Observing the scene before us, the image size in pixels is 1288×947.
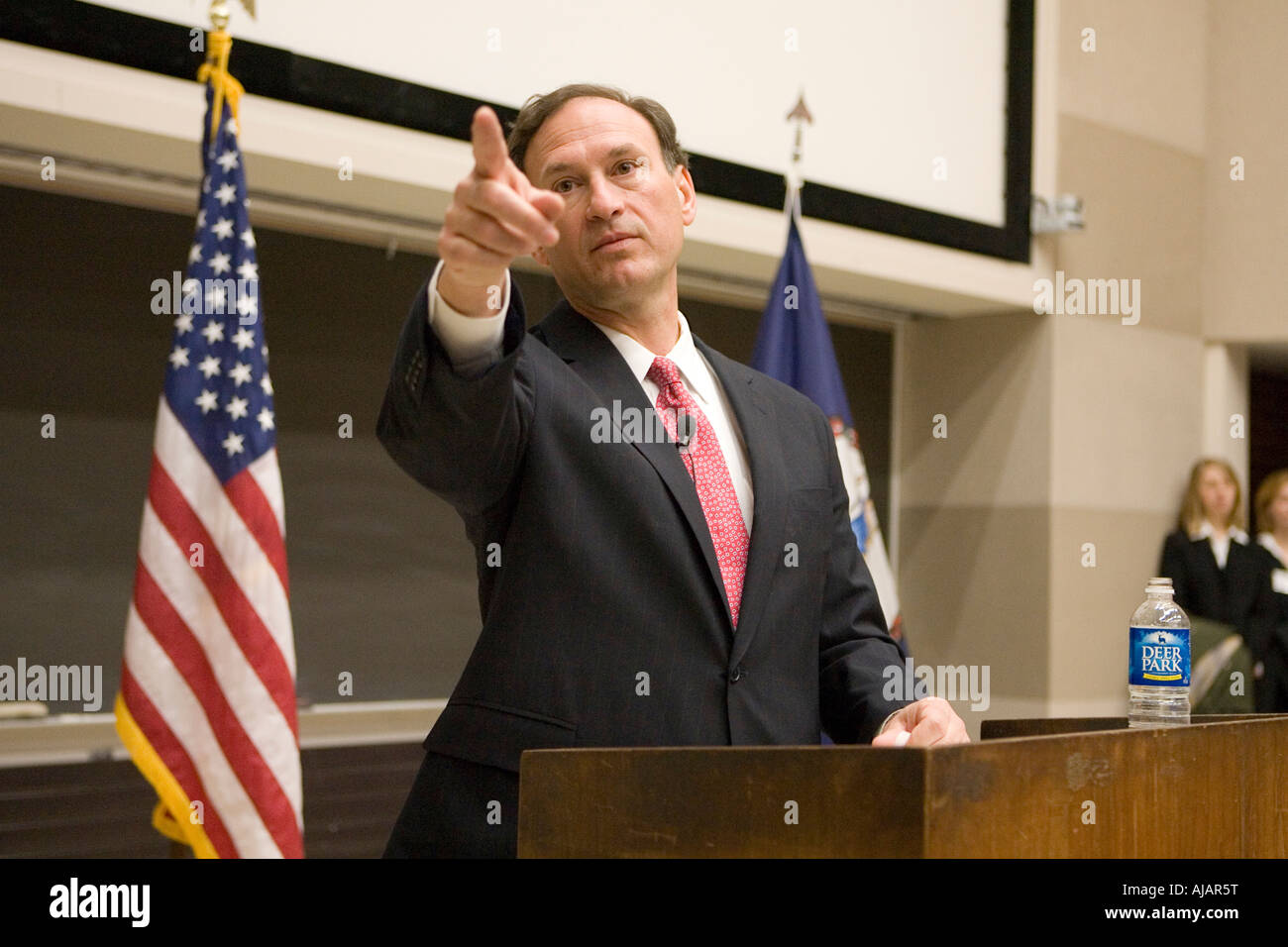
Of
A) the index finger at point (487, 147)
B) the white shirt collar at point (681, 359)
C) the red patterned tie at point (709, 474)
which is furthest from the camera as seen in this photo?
the white shirt collar at point (681, 359)

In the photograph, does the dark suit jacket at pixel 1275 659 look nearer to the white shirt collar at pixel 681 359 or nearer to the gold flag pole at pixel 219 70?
the white shirt collar at pixel 681 359

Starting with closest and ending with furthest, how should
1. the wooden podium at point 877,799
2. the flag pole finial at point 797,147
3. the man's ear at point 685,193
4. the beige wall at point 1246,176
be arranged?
the wooden podium at point 877,799 < the man's ear at point 685,193 < the flag pole finial at point 797,147 < the beige wall at point 1246,176

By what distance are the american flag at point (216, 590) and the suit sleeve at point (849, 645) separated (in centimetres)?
157

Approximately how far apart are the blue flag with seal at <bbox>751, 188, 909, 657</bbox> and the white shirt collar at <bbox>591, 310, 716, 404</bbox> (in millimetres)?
2375

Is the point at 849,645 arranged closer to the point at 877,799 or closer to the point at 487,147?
the point at 877,799

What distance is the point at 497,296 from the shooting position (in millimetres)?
1342

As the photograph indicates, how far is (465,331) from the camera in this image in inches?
53.1

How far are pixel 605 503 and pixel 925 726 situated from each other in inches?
17.8

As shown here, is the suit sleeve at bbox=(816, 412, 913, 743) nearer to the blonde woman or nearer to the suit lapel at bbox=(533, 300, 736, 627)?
the suit lapel at bbox=(533, 300, 736, 627)

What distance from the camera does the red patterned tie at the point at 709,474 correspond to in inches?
63.6

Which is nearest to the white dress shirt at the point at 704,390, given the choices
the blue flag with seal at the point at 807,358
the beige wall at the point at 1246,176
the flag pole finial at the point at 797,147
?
the blue flag with seal at the point at 807,358

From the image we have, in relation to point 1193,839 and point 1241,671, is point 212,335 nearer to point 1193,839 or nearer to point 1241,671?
point 1193,839

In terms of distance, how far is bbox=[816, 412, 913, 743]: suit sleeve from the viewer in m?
1.70

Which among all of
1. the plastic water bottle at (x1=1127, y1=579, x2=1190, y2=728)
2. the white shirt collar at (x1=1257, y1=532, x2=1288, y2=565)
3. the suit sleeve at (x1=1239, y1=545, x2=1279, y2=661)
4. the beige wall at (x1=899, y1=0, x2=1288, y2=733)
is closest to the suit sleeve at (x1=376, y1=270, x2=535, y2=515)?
the plastic water bottle at (x1=1127, y1=579, x2=1190, y2=728)
